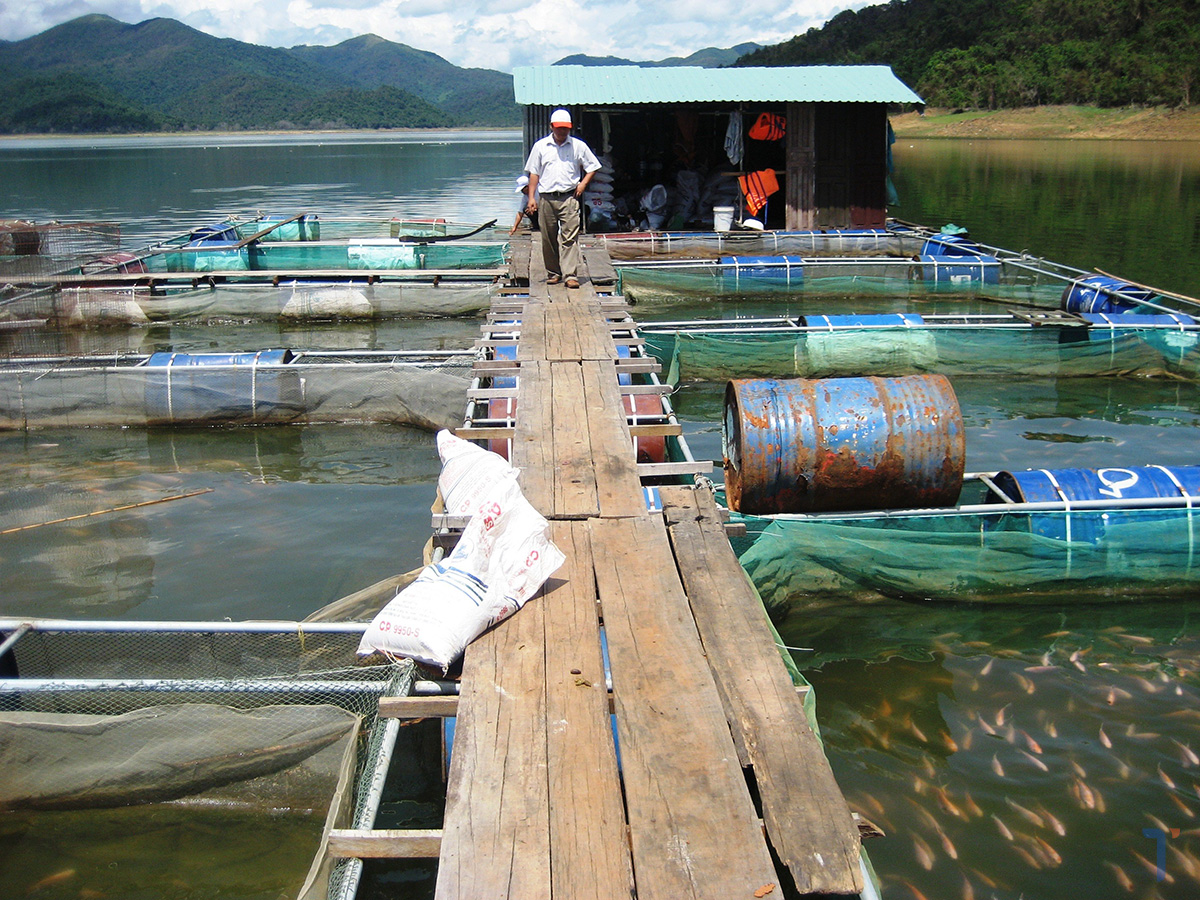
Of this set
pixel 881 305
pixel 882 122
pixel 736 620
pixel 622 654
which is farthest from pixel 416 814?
pixel 882 122

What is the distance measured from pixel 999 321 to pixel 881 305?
145 inches

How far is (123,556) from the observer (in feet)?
24.9

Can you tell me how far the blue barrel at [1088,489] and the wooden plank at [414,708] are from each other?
4463 millimetres

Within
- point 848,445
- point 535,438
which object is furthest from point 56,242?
point 848,445

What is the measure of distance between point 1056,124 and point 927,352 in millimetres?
60126

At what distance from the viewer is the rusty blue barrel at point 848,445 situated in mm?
6242

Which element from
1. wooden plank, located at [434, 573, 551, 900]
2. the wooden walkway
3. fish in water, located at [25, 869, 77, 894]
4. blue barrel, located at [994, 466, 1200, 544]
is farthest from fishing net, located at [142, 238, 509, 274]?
wooden plank, located at [434, 573, 551, 900]

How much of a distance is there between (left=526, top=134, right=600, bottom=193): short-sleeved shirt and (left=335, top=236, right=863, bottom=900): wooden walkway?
533 centimetres

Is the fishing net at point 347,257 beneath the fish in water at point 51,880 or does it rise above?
above

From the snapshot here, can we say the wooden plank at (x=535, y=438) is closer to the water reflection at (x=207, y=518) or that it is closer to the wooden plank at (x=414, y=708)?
the wooden plank at (x=414, y=708)

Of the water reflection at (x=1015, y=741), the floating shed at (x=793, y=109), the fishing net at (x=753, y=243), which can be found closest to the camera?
the water reflection at (x=1015, y=741)

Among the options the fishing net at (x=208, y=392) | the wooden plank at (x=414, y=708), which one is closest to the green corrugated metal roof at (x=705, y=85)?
the fishing net at (x=208, y=392)

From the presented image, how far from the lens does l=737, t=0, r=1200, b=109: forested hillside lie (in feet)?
186

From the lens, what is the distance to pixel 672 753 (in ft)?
10.4
